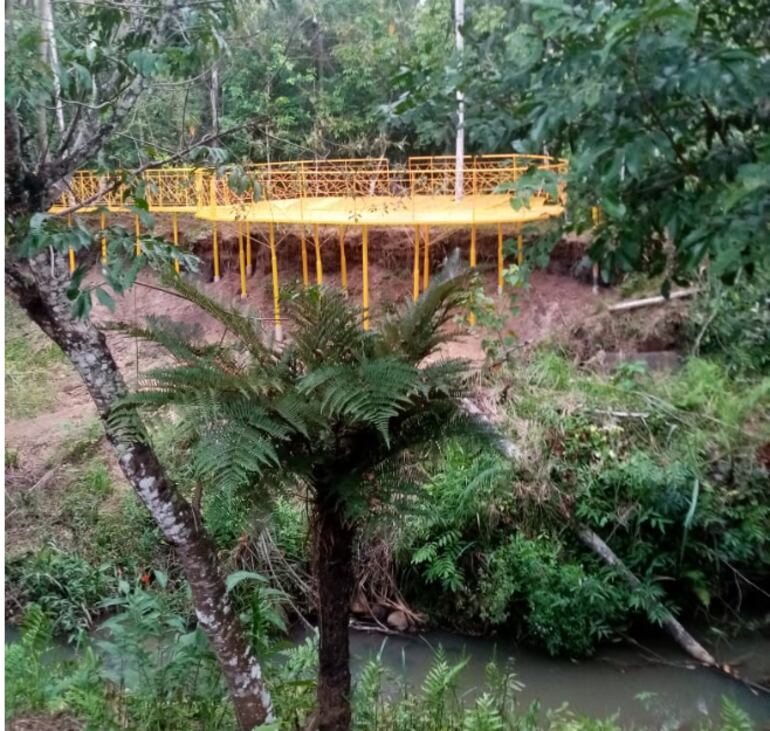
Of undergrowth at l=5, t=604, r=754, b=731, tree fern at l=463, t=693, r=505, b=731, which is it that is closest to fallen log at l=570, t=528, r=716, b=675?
undergrowth at l=5, t=604, r=754, b=731

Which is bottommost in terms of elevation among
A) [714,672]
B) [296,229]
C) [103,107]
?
[714,672]

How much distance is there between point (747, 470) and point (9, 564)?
12.7 ft

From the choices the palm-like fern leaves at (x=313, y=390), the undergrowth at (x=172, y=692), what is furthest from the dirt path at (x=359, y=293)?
the palm-like fern leaves at (x=313, y=390)

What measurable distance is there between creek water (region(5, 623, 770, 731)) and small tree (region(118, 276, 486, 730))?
179 centimetres

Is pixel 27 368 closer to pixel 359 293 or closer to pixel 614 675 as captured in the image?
pixel 359 293

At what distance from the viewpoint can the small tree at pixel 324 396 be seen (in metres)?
1.51

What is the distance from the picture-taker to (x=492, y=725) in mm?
1720

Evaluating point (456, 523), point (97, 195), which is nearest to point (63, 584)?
point (456, 523)

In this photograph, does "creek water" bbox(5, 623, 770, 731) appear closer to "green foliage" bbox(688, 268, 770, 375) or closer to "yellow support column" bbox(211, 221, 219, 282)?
"green foliage" bbox(688, 268, 770, 375)

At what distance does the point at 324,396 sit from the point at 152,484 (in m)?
0.51

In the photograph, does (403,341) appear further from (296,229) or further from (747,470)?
(296,229)

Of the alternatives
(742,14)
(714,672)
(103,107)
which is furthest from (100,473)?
(742,14)

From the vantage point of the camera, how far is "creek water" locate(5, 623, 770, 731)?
3309mm

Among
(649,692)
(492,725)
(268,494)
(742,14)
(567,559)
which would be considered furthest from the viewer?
(567,559)
